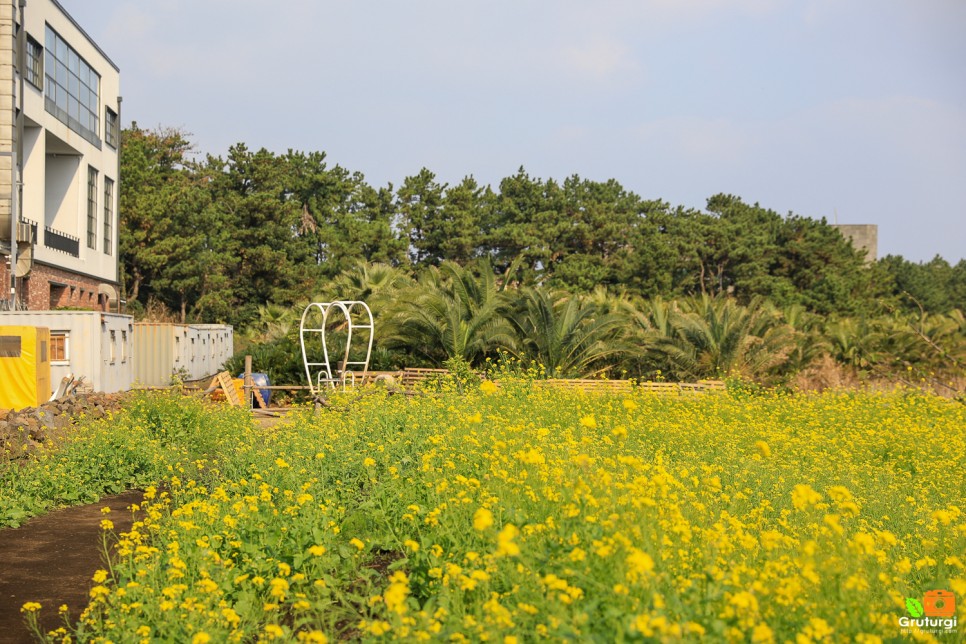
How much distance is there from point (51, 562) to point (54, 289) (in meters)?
21.9

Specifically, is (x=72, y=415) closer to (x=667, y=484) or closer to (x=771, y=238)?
(x=667, y=484)

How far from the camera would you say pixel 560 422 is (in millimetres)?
10484

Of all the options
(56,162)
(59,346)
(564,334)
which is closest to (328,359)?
(564,334)

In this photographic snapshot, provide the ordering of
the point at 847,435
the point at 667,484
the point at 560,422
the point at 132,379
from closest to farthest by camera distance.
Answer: the point at 667,484 < the point at 560,422 < the point at 847,435 < the point at 132,379

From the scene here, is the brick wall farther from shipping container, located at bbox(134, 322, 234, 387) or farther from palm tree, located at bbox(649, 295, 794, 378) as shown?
palm tree, located at bbox(649, 295, 794, 378)

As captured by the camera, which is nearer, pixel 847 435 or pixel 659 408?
pixel 847 435

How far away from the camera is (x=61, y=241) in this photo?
2706 cm

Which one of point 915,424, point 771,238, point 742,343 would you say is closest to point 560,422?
point 915,424

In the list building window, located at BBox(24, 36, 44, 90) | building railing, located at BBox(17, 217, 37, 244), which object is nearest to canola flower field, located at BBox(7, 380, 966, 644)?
building railing, located at BBox(17, 217, 37, 244)

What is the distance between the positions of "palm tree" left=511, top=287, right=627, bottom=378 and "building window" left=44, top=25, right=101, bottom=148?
52.0 feet

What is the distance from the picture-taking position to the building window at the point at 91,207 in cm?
3017

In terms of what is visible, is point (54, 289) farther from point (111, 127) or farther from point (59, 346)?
point (59, 346)

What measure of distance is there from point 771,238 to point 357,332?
32768 millimetres

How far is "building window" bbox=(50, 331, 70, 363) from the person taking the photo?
51.4 feet
